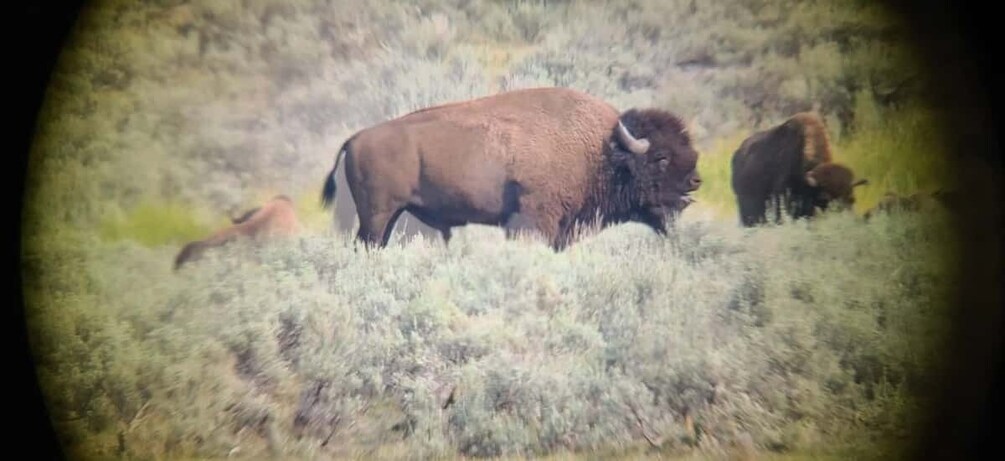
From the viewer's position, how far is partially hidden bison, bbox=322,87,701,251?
196 centimetres

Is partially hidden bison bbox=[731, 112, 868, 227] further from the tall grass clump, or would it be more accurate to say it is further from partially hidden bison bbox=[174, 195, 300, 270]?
partially hidden bison bbox=[174, 195, 300, 270]

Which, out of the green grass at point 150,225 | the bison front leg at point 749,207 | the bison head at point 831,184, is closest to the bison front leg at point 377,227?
the green grass at point 150,225

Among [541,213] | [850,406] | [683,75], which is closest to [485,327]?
[541,213]

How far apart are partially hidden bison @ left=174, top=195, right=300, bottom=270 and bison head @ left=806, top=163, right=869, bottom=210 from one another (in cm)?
121

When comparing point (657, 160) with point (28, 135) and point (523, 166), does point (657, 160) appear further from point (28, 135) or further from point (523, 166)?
point (28, 135)

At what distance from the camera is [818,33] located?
6.39 ft

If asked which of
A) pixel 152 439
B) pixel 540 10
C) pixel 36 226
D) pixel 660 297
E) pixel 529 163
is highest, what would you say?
pixel 540 10

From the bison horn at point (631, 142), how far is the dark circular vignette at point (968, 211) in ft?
2.24

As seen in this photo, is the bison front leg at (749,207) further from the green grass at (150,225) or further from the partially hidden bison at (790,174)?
the green grass at (150,225)

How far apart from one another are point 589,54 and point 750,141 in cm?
43

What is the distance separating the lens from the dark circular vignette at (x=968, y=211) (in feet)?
6.31

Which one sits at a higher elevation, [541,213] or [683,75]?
[683,75]

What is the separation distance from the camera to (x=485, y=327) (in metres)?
1.93

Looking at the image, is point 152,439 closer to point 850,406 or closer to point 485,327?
point 485,327
